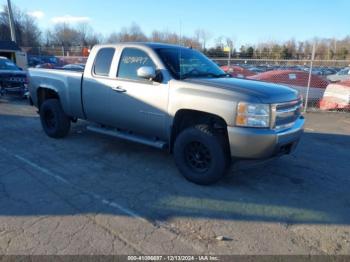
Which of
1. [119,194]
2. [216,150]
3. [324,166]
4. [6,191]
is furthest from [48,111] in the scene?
[324,166]

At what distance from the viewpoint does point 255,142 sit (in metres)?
4.02

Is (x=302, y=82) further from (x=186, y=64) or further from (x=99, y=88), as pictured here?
(x=99, y=88)

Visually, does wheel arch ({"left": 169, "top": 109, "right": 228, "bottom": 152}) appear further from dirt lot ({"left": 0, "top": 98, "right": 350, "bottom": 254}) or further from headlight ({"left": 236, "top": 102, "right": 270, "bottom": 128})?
dirt lot ({"left": 0, "top": 98, "right": 350, "bottom": 254})

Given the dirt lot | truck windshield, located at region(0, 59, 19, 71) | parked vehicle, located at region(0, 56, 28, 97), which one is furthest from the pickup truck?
truck windshield, located at region(0, 59, 19, 71)

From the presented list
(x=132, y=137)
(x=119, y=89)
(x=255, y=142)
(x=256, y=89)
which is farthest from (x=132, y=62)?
(x=255, y=142)

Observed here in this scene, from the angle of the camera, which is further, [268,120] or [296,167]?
[296,167]

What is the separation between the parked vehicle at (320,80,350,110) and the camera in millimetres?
10891

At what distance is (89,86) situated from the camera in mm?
5855

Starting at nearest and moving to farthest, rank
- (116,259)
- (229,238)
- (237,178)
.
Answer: (116,259)
(229,238)
(237,178)

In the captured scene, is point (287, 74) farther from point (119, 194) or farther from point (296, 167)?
point (119, 194)

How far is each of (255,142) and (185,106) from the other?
1086mm

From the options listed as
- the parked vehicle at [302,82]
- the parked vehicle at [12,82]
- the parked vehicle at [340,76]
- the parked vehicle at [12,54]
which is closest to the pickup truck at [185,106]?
the parked vehicle at [302,82]

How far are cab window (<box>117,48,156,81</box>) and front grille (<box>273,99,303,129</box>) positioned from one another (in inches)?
78.9

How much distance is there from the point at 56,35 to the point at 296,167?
321 ft
